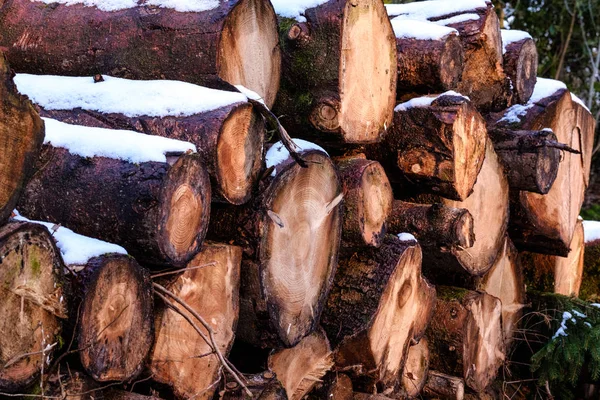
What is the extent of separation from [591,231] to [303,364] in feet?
10.4

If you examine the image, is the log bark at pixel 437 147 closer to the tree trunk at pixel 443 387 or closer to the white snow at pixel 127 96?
the tree trunk at pixel 443 387

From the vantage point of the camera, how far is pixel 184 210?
6.39ft

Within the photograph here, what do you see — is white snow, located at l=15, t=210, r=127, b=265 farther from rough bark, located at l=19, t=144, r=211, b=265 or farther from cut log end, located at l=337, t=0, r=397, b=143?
cut log end, located at l=337, t=0, r=397, b=143

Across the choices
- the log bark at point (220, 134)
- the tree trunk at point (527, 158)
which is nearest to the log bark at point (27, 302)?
the log bark at point (220, 134)

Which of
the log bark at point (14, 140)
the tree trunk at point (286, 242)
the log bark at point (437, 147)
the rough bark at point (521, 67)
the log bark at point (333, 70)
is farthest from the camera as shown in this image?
the rough bark at point (521, 67)

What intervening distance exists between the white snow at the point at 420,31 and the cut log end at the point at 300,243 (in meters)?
0.88

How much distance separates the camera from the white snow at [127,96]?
7.03 feet

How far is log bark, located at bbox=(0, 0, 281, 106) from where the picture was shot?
2291 millimetres

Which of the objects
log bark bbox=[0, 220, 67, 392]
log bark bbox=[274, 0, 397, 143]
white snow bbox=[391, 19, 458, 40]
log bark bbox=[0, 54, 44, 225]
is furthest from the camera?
white snow bbox=[391, 19, 458, 40]

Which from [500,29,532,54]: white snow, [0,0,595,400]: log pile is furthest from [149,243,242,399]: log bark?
[500,29,532,54]: white snow

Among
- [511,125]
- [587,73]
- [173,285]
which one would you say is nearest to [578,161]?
[511,125]

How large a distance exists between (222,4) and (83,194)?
808mm

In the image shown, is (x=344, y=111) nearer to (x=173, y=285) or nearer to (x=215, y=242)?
(x=215, y=242)

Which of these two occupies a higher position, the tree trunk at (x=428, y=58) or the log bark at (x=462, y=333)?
the tree trunk at (x=428, y=58)
